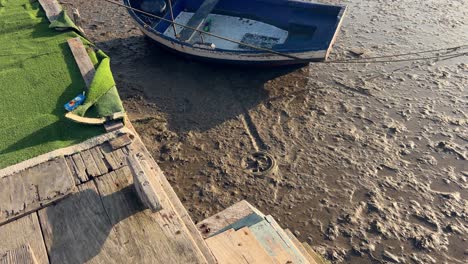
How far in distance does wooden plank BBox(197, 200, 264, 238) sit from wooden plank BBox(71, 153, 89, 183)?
4.99 feet

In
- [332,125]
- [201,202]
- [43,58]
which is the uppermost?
[43,58]

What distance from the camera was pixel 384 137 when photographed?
301 inches

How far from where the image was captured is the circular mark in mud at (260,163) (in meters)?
7.09

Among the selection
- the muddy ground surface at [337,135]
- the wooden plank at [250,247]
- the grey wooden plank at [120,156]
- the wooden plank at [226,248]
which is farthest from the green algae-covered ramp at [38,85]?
the wooden plank at [250,247]

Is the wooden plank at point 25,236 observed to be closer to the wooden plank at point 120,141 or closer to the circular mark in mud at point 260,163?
the wooden plank at point 120,141

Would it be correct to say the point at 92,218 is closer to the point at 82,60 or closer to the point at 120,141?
the point at 120,141

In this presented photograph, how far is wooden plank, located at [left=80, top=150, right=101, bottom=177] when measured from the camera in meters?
4.62

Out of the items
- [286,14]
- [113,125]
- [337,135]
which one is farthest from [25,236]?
[286,14]

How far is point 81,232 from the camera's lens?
379 centimetres

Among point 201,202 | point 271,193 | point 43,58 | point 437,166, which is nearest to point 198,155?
point 201,202

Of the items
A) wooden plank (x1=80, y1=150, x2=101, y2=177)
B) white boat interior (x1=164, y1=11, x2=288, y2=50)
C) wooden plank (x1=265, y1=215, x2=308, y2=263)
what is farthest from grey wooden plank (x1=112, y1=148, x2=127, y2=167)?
white boat interior (x1=164, y1=11, x2=288, y2=50)

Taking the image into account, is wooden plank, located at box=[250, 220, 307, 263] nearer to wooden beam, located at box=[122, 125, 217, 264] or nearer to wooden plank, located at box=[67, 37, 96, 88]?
wooden beam, located at box=[122, 125, 217, 264]

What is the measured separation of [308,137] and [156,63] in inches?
189

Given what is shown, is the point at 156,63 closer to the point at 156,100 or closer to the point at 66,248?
the point at 156,100
